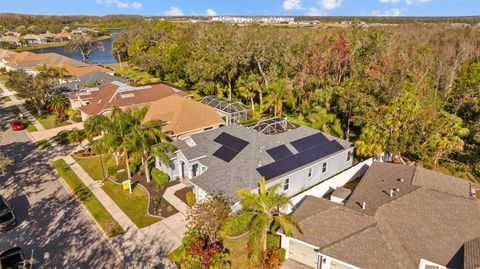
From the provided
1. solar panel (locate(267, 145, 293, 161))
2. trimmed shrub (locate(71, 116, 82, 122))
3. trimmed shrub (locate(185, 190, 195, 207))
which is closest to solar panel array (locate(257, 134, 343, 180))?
solar panel (locate(267, 145, 293, 161))

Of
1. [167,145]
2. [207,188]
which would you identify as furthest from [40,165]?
[207,188]

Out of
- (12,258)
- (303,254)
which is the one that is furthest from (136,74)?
(303,254)

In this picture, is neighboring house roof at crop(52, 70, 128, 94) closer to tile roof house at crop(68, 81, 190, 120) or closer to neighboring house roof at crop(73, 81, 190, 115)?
tile roof house at crop(68, 81, 190, 120)

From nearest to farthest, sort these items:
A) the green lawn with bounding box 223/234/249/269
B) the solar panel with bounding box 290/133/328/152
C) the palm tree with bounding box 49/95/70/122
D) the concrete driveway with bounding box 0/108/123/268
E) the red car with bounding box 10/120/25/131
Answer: the green lawn with bounding box 223/234/249/269 → the concrete driveway with bounding box 0/108/123/268 → the solar panel with bounding box 290/133/328/152 → the red car with bounding box 10/120/25/131 → the palm tree with bounding box 49/95/70/122

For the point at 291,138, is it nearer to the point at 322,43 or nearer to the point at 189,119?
the point at 189,119

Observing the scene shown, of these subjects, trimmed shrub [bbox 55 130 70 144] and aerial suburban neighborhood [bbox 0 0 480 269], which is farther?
trimmed shrub [bbox 55 130 70 144]

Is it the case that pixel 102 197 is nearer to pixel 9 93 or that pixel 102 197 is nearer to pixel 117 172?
pixel 117 172
